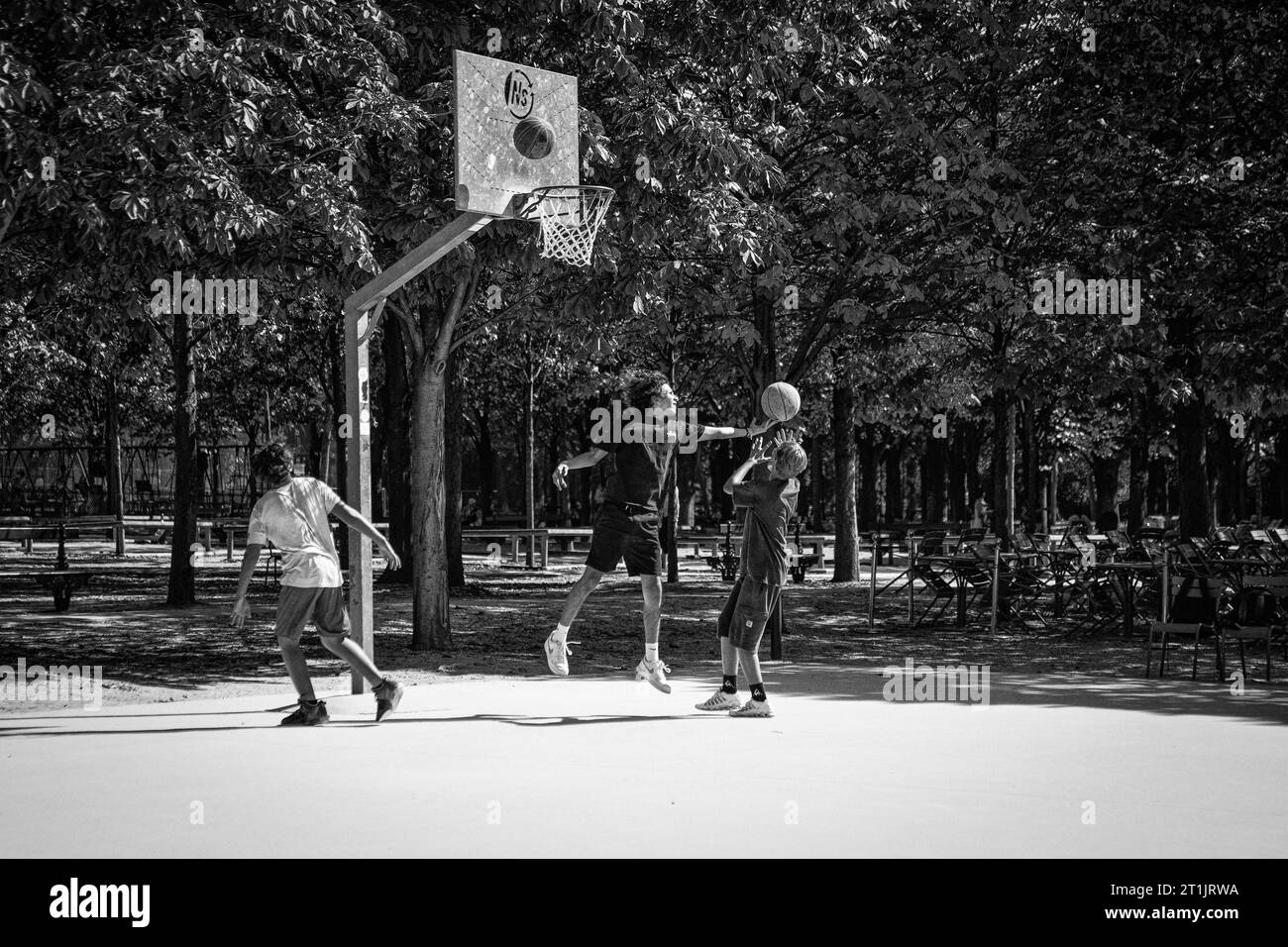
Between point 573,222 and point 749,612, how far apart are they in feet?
14.2

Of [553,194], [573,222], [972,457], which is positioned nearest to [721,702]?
[553,194]

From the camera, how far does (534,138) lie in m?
11.8

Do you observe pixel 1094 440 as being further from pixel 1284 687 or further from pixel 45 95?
pixel 45 95

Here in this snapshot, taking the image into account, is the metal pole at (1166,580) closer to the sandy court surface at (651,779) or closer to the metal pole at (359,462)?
the sandy court surface at (651,779)

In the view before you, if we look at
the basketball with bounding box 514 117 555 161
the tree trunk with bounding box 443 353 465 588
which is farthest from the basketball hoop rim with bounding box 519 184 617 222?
the tree trunk with bounding box 443 353 465 588

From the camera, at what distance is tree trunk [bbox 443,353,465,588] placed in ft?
78.7

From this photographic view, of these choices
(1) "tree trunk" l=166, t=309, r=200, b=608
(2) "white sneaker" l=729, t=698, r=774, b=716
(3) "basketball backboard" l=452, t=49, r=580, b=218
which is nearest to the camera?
(2) "white sneaker" l=729, t=698, r=774, b=716

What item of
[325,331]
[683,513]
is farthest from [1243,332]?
[683,513]

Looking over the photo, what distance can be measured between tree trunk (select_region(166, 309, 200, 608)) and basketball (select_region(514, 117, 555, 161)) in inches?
388

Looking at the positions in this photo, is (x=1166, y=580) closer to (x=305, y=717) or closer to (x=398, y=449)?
(x=305, y=717)

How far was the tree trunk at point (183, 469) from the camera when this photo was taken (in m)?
20.3

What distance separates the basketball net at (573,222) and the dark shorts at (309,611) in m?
4.08

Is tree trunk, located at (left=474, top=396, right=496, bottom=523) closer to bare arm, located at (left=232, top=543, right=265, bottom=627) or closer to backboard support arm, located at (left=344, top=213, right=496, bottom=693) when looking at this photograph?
backboard support arm, located at (left=344, top=213, right=496, bottom=693)

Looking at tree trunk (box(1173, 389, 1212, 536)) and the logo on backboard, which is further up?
the logo on backboard
